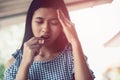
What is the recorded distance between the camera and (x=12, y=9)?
5.42 feet

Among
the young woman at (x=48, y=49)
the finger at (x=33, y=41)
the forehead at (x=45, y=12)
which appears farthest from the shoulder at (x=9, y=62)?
the forehead at (x=45, y=12)

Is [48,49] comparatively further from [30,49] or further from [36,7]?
[36,7]

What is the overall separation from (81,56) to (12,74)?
1.30 ft

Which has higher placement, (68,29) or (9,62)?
(68,29)

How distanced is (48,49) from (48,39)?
58 mm

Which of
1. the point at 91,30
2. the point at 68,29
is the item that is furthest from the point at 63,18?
the point at 91,30

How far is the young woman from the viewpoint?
1553 millimetres

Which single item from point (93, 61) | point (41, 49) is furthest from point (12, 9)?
point (93, 61)

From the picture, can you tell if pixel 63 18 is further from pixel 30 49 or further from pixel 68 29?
pixel 30 49

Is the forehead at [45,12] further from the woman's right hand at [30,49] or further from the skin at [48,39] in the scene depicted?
the woman's right hand at [30,49]

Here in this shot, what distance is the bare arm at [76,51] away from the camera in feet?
4.99

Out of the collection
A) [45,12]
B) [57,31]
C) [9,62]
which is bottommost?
[9,62]

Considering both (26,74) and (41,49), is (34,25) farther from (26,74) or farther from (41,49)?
(26,74)

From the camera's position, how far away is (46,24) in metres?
1.57
